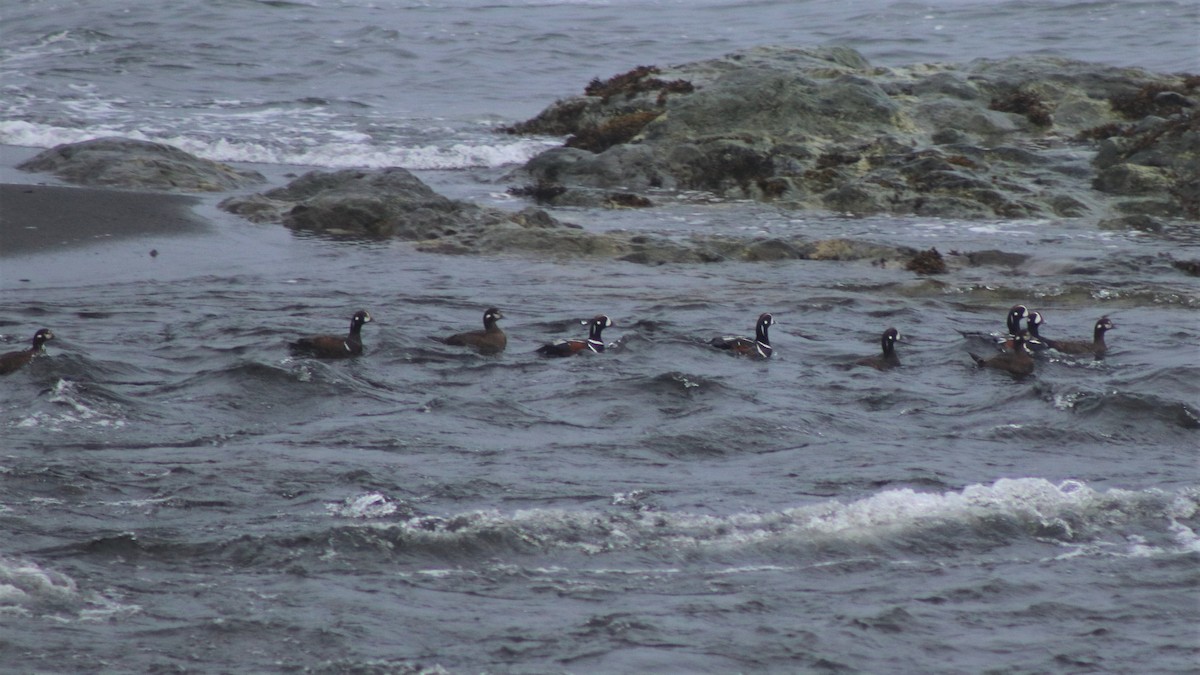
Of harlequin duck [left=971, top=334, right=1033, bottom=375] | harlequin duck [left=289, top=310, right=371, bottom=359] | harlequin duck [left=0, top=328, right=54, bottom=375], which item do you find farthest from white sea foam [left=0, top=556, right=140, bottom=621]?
harlequin duck [left=971, top=334, right=1033, bottom=375]

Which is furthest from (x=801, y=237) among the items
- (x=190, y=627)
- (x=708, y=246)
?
(x=190, y=627)

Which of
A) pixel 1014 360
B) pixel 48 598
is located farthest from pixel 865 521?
pixel 1014 360

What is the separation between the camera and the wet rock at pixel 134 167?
787 inches

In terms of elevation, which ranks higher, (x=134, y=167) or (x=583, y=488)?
(x=134, y=167)

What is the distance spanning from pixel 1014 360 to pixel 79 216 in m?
11.1

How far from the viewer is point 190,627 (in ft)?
22.9

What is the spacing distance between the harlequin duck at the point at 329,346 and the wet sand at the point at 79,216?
17.0 ft

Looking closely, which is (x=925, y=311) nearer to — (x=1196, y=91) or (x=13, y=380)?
(x=13, y=380)

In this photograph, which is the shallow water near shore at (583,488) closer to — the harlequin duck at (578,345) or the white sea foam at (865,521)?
the white sea foam at (865,521)

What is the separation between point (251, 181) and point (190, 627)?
50.8 feet

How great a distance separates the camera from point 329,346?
12.3 meters

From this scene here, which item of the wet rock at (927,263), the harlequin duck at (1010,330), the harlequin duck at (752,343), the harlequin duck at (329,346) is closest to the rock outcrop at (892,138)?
the wet rock at (927,263)

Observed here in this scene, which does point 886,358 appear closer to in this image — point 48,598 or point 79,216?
point 48,598

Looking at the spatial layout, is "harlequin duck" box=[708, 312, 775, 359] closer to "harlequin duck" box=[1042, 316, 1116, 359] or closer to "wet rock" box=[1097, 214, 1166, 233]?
"harlequin duck" box=[1042, 316, 1116, 359]
